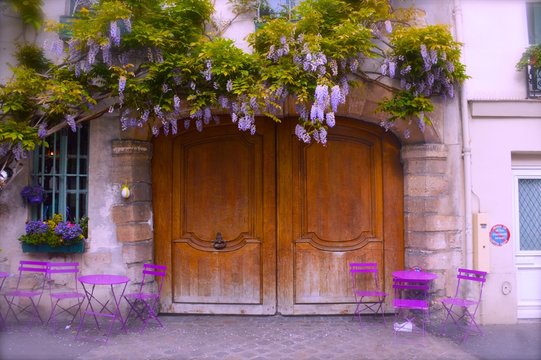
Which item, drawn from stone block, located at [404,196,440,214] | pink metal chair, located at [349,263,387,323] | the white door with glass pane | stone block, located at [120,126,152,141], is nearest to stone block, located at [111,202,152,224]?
stone block, located at [120,126,152,141]

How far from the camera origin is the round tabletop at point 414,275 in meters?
5.79

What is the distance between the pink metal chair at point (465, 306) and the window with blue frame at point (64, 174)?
4828mm

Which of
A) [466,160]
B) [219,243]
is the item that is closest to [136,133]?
[219,243]

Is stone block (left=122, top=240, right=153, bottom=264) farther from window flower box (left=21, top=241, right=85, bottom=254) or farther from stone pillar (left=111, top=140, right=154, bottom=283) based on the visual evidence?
window flower box (left=21, top=241, right=85, bottom=254)

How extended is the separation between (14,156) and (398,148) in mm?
4955

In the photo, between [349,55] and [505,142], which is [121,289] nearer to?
[349,55]

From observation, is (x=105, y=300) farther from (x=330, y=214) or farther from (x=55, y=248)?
(x=330, y=214)

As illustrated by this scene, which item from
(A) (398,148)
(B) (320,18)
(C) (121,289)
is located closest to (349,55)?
(B) (320,18)

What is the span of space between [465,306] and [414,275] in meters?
0.79

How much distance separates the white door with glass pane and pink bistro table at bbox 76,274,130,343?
5058mm

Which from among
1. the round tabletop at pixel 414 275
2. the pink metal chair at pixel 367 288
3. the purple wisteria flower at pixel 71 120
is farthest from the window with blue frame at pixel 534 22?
the purple wisteria flower at pixel 71 120

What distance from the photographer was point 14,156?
231 inches

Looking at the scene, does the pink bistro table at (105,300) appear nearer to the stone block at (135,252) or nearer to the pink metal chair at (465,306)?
the stone block at (135,252)

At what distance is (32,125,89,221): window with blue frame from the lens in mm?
6277
